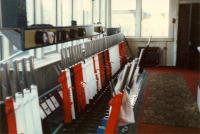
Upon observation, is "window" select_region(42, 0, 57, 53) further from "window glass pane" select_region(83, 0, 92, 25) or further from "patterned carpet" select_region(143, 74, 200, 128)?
"patterned carpet" select_region(143, 74, 200, 128)

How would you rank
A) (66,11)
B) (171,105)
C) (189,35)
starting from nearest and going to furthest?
(171,105) < (66,11) < (189,35)

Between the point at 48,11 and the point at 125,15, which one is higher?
the point at 125,15

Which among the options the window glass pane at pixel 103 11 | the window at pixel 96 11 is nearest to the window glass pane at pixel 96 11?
the window at pixel 96 11

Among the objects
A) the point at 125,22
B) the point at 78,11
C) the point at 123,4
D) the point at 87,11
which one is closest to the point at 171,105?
the point at 78,11

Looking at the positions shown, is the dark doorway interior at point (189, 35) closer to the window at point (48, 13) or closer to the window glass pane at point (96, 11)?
the window glass pane at point (96, 11)

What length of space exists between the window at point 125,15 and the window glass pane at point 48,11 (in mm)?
4613

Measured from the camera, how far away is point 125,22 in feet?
30.8

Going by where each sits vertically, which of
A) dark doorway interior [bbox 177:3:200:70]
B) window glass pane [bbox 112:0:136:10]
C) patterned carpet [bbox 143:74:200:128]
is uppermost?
window glass pane [bbox 112:0:136:10]

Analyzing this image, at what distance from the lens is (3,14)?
254 centimetres

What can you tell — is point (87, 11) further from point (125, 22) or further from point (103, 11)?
point (125, 22)

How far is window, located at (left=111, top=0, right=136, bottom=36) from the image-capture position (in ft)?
30.1

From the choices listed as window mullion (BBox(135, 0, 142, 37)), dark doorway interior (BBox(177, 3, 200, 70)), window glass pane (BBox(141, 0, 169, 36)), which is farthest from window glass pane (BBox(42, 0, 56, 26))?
dark doorway interior (BBox(177, 3, 200, 70))

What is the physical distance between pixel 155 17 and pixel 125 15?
0.97 metres

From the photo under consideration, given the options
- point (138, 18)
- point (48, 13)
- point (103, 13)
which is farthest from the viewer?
point (138, 18)
